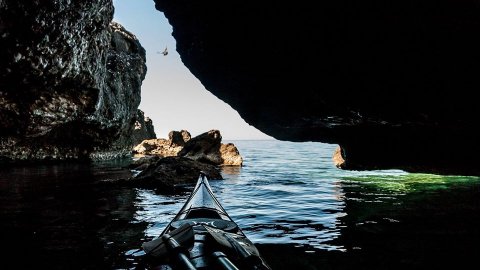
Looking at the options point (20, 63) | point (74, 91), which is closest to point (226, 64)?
point (20, 63)

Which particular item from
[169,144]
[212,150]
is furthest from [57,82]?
[169,144]

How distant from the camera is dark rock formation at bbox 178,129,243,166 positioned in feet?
86.4

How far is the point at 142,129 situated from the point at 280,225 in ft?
225

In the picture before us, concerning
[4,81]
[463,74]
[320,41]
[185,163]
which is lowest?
[185,163]

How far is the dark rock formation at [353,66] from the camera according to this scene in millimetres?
6176

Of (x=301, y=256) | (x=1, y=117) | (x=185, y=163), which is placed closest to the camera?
(x=301, y=256)

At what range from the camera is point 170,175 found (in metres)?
14.2

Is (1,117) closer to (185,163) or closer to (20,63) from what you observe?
(20,63)

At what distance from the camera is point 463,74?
671cm

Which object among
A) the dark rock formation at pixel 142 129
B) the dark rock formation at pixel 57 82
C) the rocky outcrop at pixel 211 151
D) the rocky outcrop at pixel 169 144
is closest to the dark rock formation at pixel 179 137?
the rocky outcrop at pixel 169 144

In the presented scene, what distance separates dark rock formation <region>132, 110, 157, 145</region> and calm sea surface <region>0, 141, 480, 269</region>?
57917 mm

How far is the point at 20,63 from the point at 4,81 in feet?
6.94

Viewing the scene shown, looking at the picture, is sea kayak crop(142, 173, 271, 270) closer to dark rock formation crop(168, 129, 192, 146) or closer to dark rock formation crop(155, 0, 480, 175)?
dark rock formation crop(155, 0, 480, 175)

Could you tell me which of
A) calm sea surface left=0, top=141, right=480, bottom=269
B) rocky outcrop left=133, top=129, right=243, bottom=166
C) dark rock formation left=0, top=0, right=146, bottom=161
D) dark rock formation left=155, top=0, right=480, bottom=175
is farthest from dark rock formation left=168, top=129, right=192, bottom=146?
dark rock formation left=155, top=0, right=480, bottom=175
